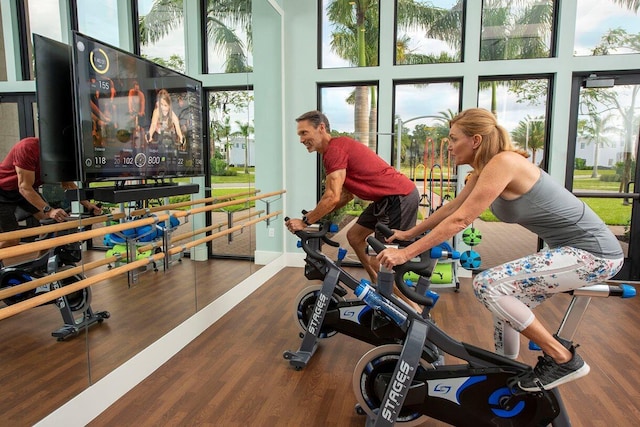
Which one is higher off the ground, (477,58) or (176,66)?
(477,58)

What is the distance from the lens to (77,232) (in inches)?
78.1

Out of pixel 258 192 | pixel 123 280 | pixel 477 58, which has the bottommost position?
pixel 123 280

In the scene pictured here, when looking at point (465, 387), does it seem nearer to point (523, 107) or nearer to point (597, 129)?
point (523, 107)

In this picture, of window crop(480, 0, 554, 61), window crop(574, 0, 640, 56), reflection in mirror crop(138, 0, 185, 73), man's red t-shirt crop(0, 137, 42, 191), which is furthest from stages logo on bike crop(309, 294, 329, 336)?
window crop(574, 0, 640, 56)

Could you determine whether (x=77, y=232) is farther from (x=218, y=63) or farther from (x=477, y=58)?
(x=477, y=58)

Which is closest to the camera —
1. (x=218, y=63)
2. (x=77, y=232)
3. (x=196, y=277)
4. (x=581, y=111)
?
(x=77, y=232)

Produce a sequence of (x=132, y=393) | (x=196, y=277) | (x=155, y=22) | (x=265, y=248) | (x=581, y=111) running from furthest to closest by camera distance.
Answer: (x=265, y=248) < (x=581, y=111) < (x=196, y=277) < (x=155, y=22) < (x=132, y=393)

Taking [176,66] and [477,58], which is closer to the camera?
[176,66]

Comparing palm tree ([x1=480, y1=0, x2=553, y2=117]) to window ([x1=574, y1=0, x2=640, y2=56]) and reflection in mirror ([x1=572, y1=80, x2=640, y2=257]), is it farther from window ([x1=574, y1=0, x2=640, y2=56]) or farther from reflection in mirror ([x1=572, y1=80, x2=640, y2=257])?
reflection in mirror ([x1=572, y1=80, x2=640, y2=257])

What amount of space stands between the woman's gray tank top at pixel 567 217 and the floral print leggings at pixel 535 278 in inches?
1.6

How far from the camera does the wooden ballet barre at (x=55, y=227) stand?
1657 mm

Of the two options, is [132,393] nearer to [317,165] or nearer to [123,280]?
[123,280]

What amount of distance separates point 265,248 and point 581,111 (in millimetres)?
3827

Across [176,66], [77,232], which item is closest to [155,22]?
[176,66]
